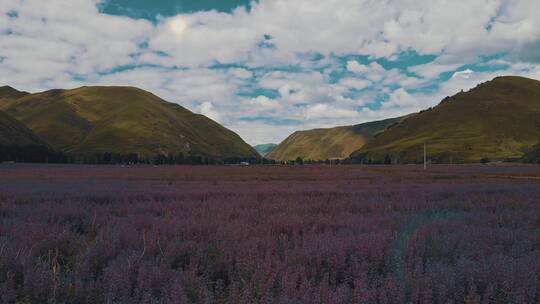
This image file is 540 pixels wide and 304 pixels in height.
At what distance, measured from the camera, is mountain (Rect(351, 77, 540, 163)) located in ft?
425

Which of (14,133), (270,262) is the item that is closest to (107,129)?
(14,133)

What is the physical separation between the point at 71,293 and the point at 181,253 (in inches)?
60.8

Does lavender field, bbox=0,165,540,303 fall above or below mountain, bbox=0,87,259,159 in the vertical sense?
below

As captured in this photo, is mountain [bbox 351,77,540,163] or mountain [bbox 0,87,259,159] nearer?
mountain [bbox 351,77,540,163]

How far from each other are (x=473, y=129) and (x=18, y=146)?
157 m

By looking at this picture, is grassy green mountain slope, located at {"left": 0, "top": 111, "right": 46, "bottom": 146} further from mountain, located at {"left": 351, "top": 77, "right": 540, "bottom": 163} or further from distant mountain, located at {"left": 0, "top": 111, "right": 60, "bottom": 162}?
mountain, located at {"left": 351, "top": 77, "right": 540, "bottom": 163}

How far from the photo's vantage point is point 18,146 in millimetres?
75375

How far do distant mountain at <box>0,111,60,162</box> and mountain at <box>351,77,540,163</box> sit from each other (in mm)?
87002

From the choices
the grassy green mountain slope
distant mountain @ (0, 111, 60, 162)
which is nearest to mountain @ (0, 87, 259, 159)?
the grassy green mountain slope

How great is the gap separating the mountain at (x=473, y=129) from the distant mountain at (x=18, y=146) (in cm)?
8700

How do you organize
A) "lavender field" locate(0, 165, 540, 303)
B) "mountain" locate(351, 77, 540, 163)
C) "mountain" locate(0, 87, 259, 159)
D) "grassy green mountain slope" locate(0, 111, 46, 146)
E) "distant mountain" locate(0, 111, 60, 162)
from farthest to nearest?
"mountain" locate(0, 87, 259, 159) → "mountain" locate(351, 77, 540, 163) → "grassy green mountain slope" locate(0, 111, 46, 146) → "distant mountain" locate(0, 111, 60, 162) → "lavender field" locate(0, 165, 540, 303)

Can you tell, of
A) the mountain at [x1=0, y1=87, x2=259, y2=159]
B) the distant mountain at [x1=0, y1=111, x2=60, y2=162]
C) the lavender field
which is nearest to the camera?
the lavender field

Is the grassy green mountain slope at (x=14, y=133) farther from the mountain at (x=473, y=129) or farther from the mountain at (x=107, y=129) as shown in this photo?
the mountain at (x=473, y=129)

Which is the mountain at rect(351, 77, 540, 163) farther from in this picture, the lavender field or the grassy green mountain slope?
the lavender field
